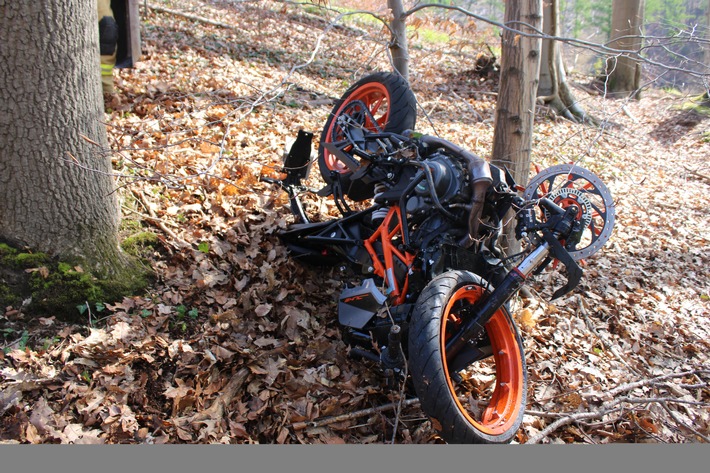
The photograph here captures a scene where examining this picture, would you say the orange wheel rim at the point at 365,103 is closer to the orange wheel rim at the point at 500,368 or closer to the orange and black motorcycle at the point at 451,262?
the orange and black motorcycle at the point at 451,262

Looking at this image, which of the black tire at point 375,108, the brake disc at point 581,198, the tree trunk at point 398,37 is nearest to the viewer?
the brake disc at point 581,198

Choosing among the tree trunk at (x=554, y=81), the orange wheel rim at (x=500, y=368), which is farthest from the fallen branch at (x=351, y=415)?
the tree trunk at (x=554, y=81)

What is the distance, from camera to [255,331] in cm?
413

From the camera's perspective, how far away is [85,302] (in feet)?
12.3

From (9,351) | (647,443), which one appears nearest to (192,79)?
(9,351)

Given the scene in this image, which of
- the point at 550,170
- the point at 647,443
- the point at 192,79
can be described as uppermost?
the point at 192,79

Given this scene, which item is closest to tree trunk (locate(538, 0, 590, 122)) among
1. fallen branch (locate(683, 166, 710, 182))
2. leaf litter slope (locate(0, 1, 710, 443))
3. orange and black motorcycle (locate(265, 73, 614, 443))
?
fallen branch (locate(683, 166, 710, 182))

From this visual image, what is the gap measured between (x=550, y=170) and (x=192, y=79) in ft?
18.3

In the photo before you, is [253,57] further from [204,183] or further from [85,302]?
[85,302]

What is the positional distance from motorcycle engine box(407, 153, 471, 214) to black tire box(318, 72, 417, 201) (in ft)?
2.79

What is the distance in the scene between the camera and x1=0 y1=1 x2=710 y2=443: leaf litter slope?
3.32 metres

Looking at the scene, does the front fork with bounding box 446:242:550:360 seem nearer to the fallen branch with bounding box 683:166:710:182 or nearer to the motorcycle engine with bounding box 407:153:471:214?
the motorcycle engine with bounding box 407:153:471:214

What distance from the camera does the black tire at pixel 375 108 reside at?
15.8ft

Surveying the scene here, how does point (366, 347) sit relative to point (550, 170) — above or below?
below
